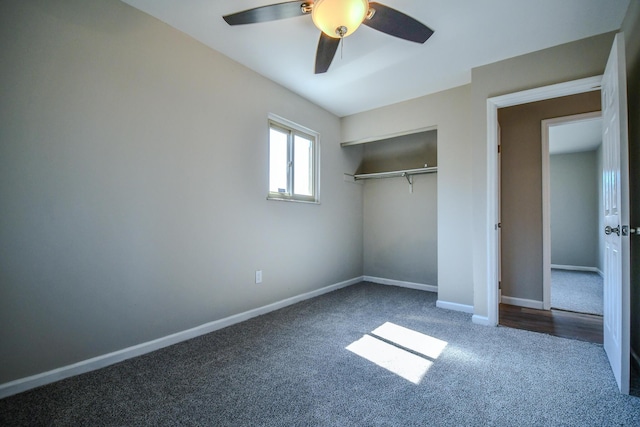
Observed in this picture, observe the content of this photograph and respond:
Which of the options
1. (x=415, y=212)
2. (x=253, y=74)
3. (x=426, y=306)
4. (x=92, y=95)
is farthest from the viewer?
(x=415, y=212)

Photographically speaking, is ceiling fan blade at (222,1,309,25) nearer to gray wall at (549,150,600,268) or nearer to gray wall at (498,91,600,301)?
gray wall at (498,91,600,301)

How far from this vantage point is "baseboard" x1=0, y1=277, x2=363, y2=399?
5.39 ft

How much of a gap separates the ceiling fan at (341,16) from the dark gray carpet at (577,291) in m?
3.35

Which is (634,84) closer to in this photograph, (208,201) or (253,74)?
(253,74)

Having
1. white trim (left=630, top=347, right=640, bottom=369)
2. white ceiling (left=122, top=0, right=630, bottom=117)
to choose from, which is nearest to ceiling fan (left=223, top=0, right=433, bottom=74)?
white ceiling (left=122, top=0, right=630, bottom=117)

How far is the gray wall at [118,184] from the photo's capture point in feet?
5.48

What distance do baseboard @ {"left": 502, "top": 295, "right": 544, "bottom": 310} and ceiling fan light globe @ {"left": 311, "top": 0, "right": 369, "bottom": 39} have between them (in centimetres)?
337

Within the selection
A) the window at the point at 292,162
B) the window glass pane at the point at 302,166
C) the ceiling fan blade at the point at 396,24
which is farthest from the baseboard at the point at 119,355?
the ceiling fan blade at the point at 396,24

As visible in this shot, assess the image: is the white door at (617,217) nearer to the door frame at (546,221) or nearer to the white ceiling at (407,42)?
the white ceiling at (407,42)

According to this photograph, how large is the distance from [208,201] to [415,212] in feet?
9.31

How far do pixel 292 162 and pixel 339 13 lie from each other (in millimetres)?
1997

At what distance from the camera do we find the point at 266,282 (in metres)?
3.11

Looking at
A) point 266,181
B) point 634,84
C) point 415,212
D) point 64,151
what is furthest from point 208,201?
point 634,84

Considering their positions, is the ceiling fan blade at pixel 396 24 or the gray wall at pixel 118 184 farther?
the ceiling fan blade at pixel 396 24
